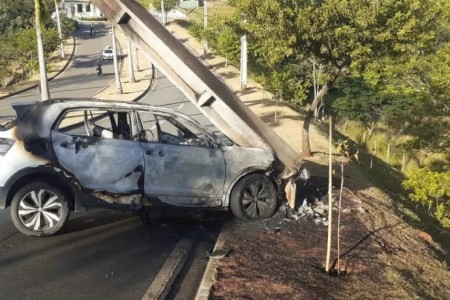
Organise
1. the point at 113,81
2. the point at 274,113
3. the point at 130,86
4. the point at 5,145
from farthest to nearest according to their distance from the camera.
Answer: the point at 113,81, the point at 130,86, the point at 274,113, the point at 5,145

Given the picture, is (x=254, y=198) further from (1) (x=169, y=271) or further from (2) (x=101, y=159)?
(2) (x=101, y=159)

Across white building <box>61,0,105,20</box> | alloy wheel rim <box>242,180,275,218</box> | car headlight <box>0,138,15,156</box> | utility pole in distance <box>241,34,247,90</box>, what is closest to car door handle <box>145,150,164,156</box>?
alloy wheel rim <box>242,180,275,218</box>

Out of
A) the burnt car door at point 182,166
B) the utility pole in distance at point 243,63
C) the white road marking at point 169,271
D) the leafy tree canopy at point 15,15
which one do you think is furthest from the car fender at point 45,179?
the leafy tree canopy at point 15,15

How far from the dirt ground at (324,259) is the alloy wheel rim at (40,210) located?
2158 mm

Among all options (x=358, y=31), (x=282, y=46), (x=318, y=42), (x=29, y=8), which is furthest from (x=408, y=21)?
(x=29, y=8)

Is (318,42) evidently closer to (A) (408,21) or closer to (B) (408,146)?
(A) (408,21)

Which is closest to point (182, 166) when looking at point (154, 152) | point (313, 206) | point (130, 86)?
point (154, 152)

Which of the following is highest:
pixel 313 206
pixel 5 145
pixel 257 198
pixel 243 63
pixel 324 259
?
pixel 243 63

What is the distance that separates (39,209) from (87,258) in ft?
3.21

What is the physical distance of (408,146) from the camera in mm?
18516

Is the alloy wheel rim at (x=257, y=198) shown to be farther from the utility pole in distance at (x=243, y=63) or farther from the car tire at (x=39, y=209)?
the utility pole in distance at (x=243, y=63)

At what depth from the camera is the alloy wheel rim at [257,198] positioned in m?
6.91

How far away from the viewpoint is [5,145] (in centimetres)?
603

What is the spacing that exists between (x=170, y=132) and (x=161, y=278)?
267 cm
